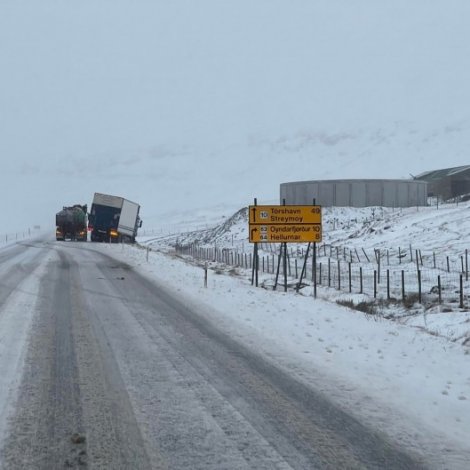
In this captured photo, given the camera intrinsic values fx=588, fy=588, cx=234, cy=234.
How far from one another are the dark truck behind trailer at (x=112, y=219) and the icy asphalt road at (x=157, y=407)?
40709 mm

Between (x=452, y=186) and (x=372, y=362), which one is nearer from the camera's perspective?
(x=372, y=362)

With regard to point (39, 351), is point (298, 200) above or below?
above

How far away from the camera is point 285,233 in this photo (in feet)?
60.7

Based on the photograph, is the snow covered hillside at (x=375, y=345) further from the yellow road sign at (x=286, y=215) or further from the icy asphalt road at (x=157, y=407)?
the yellow road sign at (x=286, y=215)

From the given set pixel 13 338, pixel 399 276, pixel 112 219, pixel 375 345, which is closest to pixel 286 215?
pixel 399 276

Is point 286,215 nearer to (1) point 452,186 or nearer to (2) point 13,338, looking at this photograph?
(2) point 13,338

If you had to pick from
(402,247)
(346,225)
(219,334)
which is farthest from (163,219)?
(219,334)

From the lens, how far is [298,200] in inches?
2484

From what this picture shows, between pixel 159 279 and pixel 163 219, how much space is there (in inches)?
4115

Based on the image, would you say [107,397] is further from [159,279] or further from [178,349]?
[159,279]

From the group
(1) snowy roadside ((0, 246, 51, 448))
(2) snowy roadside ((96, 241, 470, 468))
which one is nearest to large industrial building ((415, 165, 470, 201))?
(2) snowy roadside ((96, 241, 470, 468))

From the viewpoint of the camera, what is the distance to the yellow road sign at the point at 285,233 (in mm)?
18203

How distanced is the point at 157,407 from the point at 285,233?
43.1 feet

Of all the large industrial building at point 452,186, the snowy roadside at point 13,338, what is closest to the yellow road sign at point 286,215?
the snowy roadside at point 13,338
